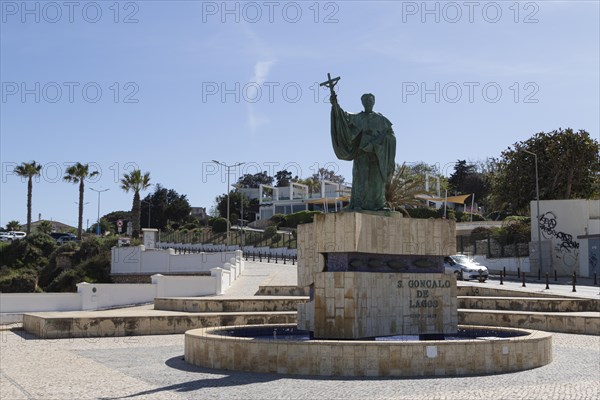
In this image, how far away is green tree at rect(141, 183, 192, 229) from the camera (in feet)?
334

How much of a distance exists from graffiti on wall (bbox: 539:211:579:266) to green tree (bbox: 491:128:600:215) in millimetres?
6073

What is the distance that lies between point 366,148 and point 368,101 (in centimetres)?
107

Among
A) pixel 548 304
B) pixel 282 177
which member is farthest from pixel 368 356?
pixel 282 177

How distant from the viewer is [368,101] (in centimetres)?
1538

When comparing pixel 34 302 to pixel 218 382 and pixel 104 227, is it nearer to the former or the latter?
pixel 218 382

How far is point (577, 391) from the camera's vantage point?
10.4m

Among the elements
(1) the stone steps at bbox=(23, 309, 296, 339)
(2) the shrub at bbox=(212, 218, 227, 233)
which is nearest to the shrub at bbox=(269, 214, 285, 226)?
(2) the shrub at bbox=(212, 218, 227, 233)

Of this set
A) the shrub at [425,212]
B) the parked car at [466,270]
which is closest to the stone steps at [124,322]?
the parked car at [466,270]

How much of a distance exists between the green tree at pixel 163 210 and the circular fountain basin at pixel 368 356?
89.9 metres

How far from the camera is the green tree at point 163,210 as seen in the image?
101938 millimetres

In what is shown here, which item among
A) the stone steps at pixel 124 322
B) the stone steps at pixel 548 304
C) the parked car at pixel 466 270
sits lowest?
the stone steps at pixel 124 322

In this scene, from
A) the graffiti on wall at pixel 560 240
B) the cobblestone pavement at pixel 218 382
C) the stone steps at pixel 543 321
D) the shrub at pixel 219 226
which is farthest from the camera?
the shrub at pixel 219 226

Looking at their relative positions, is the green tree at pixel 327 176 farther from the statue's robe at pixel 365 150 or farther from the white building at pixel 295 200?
the statue's robe at pixel 365 150

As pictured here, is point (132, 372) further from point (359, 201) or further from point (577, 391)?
point (577, 391)
